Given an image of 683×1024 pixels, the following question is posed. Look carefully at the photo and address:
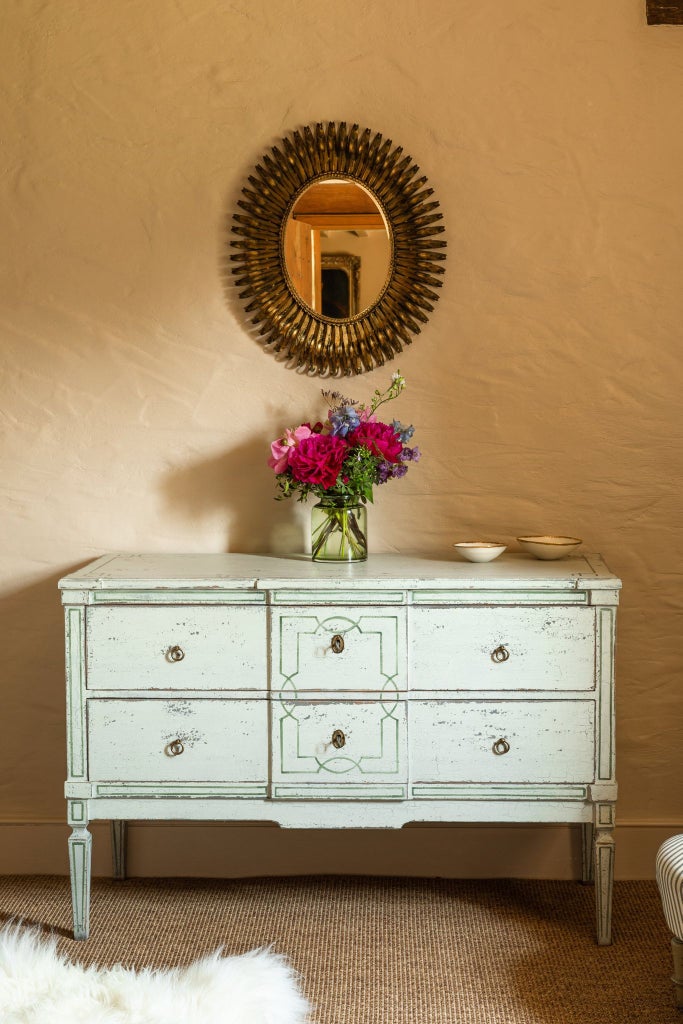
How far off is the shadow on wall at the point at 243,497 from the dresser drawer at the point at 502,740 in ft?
2.24

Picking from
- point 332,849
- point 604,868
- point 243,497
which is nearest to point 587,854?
point 604,868

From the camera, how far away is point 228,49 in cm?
262

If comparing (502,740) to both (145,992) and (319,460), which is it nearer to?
(319,460)

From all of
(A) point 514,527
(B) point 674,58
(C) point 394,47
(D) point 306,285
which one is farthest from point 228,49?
(A) point 514,527

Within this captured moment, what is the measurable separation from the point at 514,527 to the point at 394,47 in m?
1.35

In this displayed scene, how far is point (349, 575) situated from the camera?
7.55ft

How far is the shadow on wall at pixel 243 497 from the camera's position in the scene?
2715mm

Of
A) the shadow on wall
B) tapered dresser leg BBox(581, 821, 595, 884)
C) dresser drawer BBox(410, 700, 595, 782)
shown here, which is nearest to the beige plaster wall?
the shadow on wall

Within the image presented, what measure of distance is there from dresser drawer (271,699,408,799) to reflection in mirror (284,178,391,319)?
1.08 meters

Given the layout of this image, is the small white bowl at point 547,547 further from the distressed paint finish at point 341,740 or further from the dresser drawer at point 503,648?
the distressed paint finish at point 341,740

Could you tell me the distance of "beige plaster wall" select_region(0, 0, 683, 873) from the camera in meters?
2.60

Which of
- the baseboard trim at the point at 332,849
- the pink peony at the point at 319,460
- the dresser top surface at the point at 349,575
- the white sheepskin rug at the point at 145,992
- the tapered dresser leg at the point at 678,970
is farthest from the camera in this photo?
the baseboard trim at the point at 332,849

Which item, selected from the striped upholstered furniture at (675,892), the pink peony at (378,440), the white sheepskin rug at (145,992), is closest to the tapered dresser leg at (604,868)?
the striped upholstered furniture at (675,892)

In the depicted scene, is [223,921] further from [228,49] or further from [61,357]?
[228,49]
